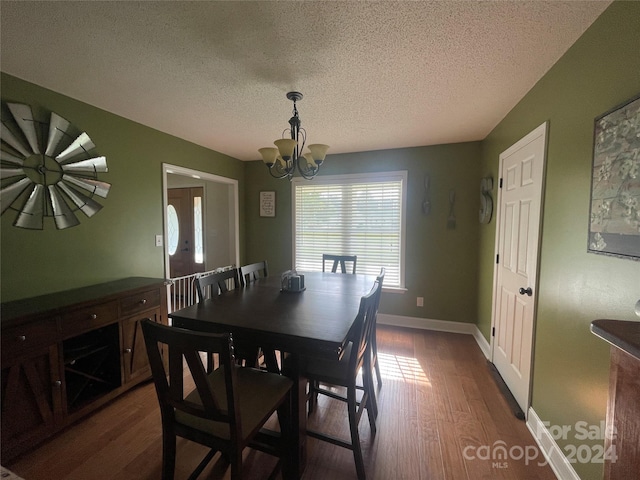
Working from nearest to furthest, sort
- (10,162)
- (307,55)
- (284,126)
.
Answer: (307,55)
(10,162)
(284,126)

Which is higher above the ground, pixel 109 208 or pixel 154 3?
pixel 154 3

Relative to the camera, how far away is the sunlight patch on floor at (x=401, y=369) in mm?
2426

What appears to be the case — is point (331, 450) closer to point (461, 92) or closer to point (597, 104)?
point (597, 104)

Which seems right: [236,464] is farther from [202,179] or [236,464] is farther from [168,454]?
[202,179]

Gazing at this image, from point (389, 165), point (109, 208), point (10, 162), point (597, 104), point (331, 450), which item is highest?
point (389, 165)

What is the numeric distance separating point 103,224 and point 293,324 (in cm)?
210

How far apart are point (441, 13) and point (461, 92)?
0.92 meters

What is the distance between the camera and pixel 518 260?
7.09ft

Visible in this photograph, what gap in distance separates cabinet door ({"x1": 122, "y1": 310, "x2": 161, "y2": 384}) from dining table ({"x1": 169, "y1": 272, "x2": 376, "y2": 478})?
2.65ft

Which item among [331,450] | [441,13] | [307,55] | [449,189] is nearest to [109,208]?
[307,55]

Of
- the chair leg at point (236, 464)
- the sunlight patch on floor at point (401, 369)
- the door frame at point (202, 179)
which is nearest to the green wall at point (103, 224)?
the door frame at point (202, 179)

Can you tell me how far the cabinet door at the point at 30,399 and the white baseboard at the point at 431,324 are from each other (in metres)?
3.29

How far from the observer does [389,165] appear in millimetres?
3604

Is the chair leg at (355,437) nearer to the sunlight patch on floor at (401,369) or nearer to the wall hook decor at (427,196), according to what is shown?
the sunlight patch on floor at (401,369)
